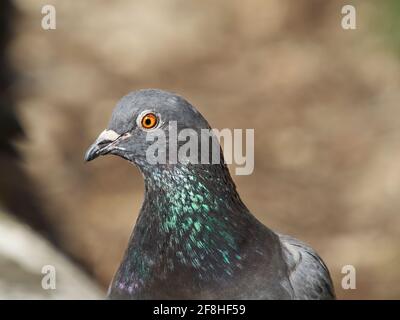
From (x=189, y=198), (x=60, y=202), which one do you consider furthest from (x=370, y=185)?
(x=189, y=198)

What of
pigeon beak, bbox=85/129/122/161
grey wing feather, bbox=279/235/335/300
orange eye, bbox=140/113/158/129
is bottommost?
grey wing feather, bbox=279/235/335/300

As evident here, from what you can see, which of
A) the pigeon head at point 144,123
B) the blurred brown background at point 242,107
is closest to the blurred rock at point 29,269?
the blurred brown background at point 242,107

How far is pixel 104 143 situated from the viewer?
5.08 m

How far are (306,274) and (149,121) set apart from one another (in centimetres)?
142

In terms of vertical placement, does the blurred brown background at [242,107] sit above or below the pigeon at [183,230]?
above

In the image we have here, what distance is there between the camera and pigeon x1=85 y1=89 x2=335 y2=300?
195 inches

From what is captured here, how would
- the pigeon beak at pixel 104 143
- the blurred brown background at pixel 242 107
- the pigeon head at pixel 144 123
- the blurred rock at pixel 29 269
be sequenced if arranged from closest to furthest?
1. the pigeon head at pixel 144 123
2. the pigeon beak at pixel 104 143
3. the blurred rock at pixel 29 269
4. the blurred brown background at pixel 242 107

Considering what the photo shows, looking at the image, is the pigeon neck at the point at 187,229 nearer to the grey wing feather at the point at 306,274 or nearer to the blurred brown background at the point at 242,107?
the grey wing feather at the point at 306,274

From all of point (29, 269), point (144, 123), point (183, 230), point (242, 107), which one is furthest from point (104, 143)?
point (242, 107)

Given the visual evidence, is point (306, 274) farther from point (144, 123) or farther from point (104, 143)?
point (104, 143)

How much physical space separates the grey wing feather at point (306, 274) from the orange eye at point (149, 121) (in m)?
1.22

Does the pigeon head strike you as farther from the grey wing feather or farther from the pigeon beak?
the grey wing feather

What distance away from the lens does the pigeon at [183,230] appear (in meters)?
4.95

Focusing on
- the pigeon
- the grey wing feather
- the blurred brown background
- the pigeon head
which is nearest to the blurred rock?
the blurred brown background
